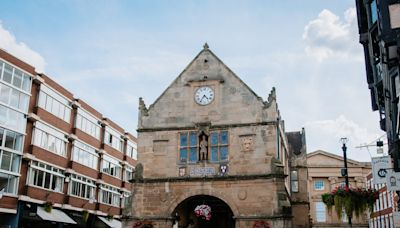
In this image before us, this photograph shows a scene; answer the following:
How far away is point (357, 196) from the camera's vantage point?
64.0ft

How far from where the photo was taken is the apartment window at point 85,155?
3800cm

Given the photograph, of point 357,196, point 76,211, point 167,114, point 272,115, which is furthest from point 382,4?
point 76,211

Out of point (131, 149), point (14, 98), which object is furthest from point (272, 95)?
point (131, 149)

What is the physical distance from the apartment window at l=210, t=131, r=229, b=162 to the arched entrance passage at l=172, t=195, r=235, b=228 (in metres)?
2.60

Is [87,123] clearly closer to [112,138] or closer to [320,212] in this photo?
[112,138]

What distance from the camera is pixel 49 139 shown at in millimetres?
34312

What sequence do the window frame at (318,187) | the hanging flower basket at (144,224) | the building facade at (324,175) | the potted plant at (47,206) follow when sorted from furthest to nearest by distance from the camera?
the window frame at (318,187)
the building facade at (324,175)
the potted plant at (47,206)
the hanging flower basket at (144,224)

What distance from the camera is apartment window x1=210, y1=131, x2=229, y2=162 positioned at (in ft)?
84.7

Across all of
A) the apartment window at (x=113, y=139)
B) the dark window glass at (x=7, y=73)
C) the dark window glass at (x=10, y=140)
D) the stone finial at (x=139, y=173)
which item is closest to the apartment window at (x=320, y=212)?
the apartment window at (x=113, y=139)

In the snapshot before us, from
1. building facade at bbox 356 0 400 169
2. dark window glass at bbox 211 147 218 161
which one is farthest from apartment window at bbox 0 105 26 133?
building facade at bbox 356 0 400 169

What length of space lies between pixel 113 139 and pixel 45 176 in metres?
13.0

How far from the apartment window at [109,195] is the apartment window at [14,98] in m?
13.6

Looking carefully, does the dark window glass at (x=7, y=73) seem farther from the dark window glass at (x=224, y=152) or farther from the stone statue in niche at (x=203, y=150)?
the dark window glass at (x=224, y=152)

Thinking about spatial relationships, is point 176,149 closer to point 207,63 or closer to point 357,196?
point 207,63
